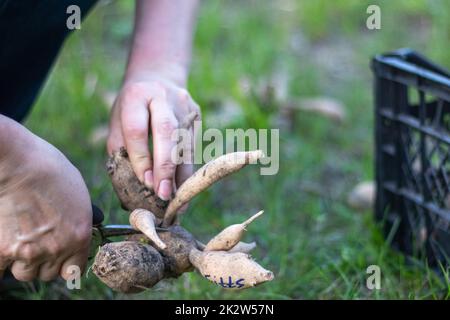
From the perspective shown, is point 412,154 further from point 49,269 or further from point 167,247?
point 49,269

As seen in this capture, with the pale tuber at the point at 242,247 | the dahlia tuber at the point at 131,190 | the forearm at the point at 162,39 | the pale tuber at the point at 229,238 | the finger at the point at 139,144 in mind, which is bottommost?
the pale tuber at the point at 242,247

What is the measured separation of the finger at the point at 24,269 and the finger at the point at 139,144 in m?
0.25

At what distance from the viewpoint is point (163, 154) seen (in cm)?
128

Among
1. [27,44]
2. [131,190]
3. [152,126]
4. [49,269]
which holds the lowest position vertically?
[49,269]

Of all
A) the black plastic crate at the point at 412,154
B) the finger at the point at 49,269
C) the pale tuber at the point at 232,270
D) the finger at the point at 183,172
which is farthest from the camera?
the black plastic crate at the point at 412,154

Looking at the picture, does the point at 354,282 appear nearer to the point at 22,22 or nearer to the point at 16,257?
the point at 16,257

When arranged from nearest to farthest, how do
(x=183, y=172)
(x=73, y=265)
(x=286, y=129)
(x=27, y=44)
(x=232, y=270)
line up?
(x=232, y=270) → (x=73, y=265) → (x=183, y=172) → (x=27, y=44) → (x=286, y=129)

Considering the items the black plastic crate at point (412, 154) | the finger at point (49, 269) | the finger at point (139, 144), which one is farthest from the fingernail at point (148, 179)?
the black plastic crate at point (412, 154)

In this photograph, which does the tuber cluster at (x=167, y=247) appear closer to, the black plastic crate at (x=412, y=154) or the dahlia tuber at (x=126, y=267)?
the dahlia tuber at (x=126, y=267)

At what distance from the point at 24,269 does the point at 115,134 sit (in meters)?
0.34

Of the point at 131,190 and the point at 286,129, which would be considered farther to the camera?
the point at 286,129

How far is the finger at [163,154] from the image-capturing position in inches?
50.3

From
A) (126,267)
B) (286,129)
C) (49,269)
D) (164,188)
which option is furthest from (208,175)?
(286,129)

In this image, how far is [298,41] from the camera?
303 cm
